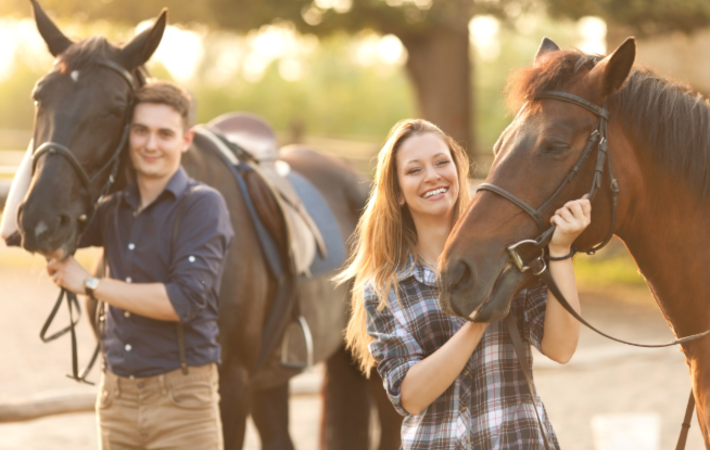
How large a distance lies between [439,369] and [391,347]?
0.53 ft

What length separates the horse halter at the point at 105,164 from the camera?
2086mm

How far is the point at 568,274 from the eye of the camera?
1.55m

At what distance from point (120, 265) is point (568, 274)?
1386 mm

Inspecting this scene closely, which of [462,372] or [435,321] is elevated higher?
[435,321]

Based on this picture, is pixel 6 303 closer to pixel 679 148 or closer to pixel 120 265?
pixel 120 265

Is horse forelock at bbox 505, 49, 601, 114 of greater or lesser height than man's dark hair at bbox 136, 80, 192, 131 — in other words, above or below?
below

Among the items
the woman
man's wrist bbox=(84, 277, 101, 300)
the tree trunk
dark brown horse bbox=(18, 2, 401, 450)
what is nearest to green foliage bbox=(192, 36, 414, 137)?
the tree trunk

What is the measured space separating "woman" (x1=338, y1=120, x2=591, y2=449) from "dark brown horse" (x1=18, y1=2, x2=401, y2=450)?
939 mm

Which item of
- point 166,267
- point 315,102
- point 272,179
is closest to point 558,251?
point 166,267

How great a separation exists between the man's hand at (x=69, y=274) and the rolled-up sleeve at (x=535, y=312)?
129 cm

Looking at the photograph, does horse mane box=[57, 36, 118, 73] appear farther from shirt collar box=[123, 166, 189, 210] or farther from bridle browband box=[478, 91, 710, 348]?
bridle browband box=[478, 91, 710, 348]

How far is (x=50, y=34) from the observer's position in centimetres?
234

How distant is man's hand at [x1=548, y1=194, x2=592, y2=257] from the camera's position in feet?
4.92

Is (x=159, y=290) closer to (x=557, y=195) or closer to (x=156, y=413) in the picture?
(x=156, y=413)
